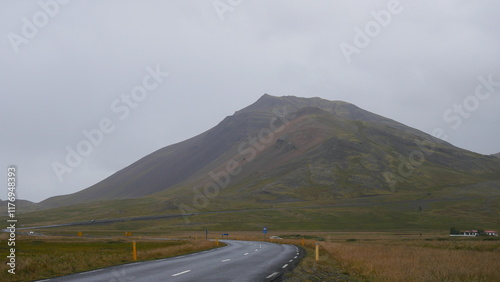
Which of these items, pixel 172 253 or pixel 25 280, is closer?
pixel 25 280

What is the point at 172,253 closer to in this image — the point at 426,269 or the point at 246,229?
the point at 426,269

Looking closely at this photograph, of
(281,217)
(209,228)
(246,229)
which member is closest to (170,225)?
(209,228)

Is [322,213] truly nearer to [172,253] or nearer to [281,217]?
[281,217]

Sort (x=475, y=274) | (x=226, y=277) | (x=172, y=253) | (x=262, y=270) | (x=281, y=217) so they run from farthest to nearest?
(x=281, y=217), (x=172, y=253), (x=262, y=270), (x=475, y=274), (x=226, y=277)

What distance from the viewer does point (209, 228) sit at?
495ft

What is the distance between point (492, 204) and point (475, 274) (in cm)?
17798

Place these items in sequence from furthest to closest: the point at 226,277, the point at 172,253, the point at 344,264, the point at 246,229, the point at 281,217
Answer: the point at 281,217
the point at 246,229
the point at 172,253
the point at 344,264
the point at 226,277

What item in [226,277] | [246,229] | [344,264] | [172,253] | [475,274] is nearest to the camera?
[226,277]

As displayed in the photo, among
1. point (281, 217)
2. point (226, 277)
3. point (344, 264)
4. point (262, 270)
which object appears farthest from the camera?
point (281, 217)

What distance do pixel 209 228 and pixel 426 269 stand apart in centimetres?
13155

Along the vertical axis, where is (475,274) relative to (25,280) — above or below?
below

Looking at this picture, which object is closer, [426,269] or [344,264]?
[426,269]

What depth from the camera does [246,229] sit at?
495 feet

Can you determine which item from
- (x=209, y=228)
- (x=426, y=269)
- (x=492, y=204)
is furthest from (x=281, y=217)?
(x=426, y=269)
